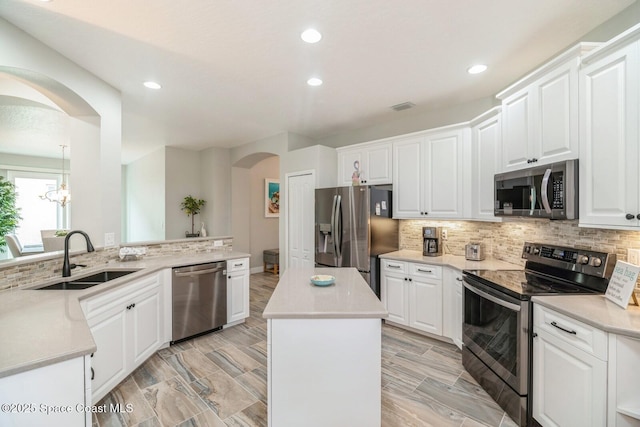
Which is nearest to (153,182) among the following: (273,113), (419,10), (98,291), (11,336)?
(273,113)

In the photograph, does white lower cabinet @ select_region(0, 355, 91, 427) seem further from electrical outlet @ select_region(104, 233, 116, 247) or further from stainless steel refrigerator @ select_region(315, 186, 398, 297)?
stainless steel refrigerator @ select_region(315, 186, 398, 297)


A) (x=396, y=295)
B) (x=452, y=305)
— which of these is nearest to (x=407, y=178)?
(x=396, y=295)

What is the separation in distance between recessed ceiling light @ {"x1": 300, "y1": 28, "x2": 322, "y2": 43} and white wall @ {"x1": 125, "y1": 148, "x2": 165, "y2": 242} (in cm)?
493

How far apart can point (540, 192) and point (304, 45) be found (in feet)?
7.02

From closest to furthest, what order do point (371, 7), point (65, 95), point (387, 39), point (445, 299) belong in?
1. point (371, 7)
2. point (387, 39)
3. point (65, 95)
4. point (445, 299)

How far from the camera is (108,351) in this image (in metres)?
2.06

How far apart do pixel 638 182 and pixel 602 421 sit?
1.26 meters

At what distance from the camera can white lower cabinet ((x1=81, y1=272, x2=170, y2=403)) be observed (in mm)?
1951

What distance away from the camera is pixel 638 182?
1.45m

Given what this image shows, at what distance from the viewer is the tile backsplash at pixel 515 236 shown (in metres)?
1.87

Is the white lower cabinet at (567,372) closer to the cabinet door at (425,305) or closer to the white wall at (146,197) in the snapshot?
the cabinet door at (425,305)

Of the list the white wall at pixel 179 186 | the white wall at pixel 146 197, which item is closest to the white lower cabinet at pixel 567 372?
the white wall at pixel 179 186

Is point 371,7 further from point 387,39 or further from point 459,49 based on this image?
point 459,49

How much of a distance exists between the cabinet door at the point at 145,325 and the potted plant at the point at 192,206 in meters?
3.57
